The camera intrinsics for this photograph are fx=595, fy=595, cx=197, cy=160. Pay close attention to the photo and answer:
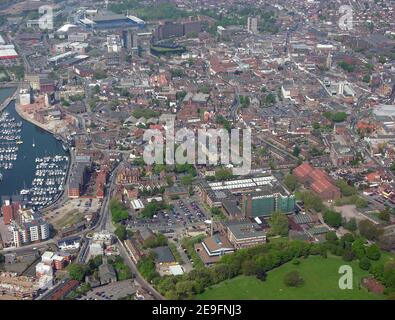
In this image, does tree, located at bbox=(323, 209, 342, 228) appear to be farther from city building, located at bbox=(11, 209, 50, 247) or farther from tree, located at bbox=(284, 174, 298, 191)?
city building, located at bbox=(11, 209, 50, 247)

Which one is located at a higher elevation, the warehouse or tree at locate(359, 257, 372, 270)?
the warehouse

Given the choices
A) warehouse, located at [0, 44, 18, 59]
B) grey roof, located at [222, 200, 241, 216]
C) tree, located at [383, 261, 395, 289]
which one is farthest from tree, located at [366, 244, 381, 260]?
warehouse, located at [0, 44, 18, 59]

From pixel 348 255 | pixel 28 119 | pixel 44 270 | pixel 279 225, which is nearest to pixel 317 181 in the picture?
pixel 279 225

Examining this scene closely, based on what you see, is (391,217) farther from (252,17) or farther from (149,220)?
(252,17)

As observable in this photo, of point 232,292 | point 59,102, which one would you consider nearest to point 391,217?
point 232,292

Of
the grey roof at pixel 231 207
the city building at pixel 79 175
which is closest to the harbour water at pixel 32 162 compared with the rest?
the city building at pixel 79 175

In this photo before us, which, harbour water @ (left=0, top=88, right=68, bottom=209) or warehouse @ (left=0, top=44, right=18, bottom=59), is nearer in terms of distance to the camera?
harbour water @ (left=0, top=88, right=68, bottom=209)
